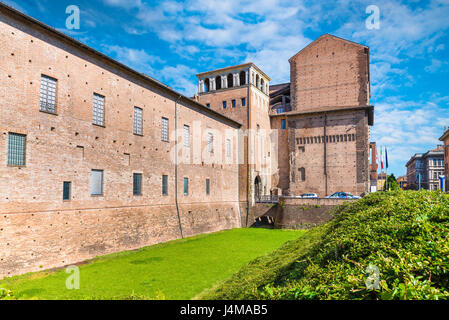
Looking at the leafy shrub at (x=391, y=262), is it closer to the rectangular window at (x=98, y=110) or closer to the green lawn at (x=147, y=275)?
the green lawn at (x=147, y=275)

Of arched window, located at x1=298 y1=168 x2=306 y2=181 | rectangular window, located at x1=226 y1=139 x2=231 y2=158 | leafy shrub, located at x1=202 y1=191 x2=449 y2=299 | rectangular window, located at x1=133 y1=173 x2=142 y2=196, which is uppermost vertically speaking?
rectangular window, located at x1=226 y1=139 x2=231 y2=158

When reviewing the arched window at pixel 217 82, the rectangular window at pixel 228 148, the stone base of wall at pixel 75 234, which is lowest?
the stone base of wall at pixel 75 234

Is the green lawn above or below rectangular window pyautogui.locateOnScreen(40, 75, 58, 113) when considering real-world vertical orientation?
below

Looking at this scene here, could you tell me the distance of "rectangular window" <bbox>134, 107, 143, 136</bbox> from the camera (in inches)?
814

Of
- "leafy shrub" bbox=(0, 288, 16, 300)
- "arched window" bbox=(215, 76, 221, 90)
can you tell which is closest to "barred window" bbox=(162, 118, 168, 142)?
"arched window" bbox=(215, 76, 221, 90)

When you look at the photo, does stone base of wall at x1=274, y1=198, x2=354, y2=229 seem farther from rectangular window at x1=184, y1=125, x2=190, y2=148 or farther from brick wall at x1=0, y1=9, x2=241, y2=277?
rectangular window at x1=184, y1=125, x2=190, y2=148

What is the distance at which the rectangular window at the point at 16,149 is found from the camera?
1323 cm

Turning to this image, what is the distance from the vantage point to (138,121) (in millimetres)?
20938

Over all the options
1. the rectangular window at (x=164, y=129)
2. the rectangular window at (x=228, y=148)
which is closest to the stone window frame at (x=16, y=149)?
the rectangular window at (x=164, y=129)

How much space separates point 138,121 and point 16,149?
27.7 ft

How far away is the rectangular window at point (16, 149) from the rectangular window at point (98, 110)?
4.31 m

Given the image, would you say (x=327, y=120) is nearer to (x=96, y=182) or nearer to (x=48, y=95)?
(x=96, y=182)

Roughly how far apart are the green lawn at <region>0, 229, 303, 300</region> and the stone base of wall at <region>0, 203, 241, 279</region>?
0.65 m

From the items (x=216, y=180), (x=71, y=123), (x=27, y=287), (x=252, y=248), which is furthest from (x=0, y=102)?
(x=216, y=180)
